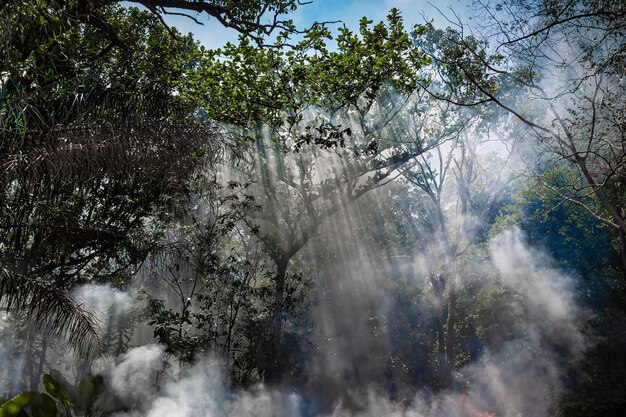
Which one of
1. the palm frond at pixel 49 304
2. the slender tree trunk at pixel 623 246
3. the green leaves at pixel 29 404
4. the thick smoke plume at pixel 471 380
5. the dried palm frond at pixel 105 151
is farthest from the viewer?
the slender tree trunk at pixel 623 246

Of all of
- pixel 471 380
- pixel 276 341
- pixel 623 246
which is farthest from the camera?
pixel 471 380

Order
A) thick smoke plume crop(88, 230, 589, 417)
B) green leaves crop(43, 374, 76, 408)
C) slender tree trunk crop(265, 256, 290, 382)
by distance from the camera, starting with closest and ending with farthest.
→ green leaves crop(43, 374, 76, 408)
thick smoke plume crop(88, 230, 589, 417)
slender tree trunk crop(265, 256, 290, 382)

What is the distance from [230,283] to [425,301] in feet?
31.9

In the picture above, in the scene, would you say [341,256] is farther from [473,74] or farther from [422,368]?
[473,74]

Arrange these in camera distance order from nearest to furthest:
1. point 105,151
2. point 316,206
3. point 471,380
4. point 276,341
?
point 105,151 → point 276,341 → point 471,380 → point 316,206

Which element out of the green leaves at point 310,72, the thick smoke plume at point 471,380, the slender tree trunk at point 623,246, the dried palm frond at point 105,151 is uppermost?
the green leaves at point 310,72

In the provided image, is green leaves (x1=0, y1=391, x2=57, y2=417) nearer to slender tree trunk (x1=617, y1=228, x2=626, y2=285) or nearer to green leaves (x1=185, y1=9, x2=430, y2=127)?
green leaves (x1=185, y1=9, x2=430, y2=127)

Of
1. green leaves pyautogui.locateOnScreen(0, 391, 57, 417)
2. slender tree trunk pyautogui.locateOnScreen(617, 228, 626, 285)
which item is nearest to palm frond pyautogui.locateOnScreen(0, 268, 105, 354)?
green leaves pyautogui.locateOnScreen(0, 391, 57, 417)

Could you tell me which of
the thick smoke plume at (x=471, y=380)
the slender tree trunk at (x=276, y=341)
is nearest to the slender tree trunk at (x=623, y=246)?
the thick smoke plume at (x=471, y=380)

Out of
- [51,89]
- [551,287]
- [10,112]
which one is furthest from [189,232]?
[551,287]

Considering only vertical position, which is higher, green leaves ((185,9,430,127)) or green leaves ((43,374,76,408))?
A: green leaves ((185,9,430,127))

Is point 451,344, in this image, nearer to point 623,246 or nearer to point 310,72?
point 623,246

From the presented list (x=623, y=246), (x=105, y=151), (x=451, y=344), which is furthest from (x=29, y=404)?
(x=623, y=246)

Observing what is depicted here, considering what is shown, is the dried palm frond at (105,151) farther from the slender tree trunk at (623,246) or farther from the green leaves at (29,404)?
the slender tree trunk at (623,246)
